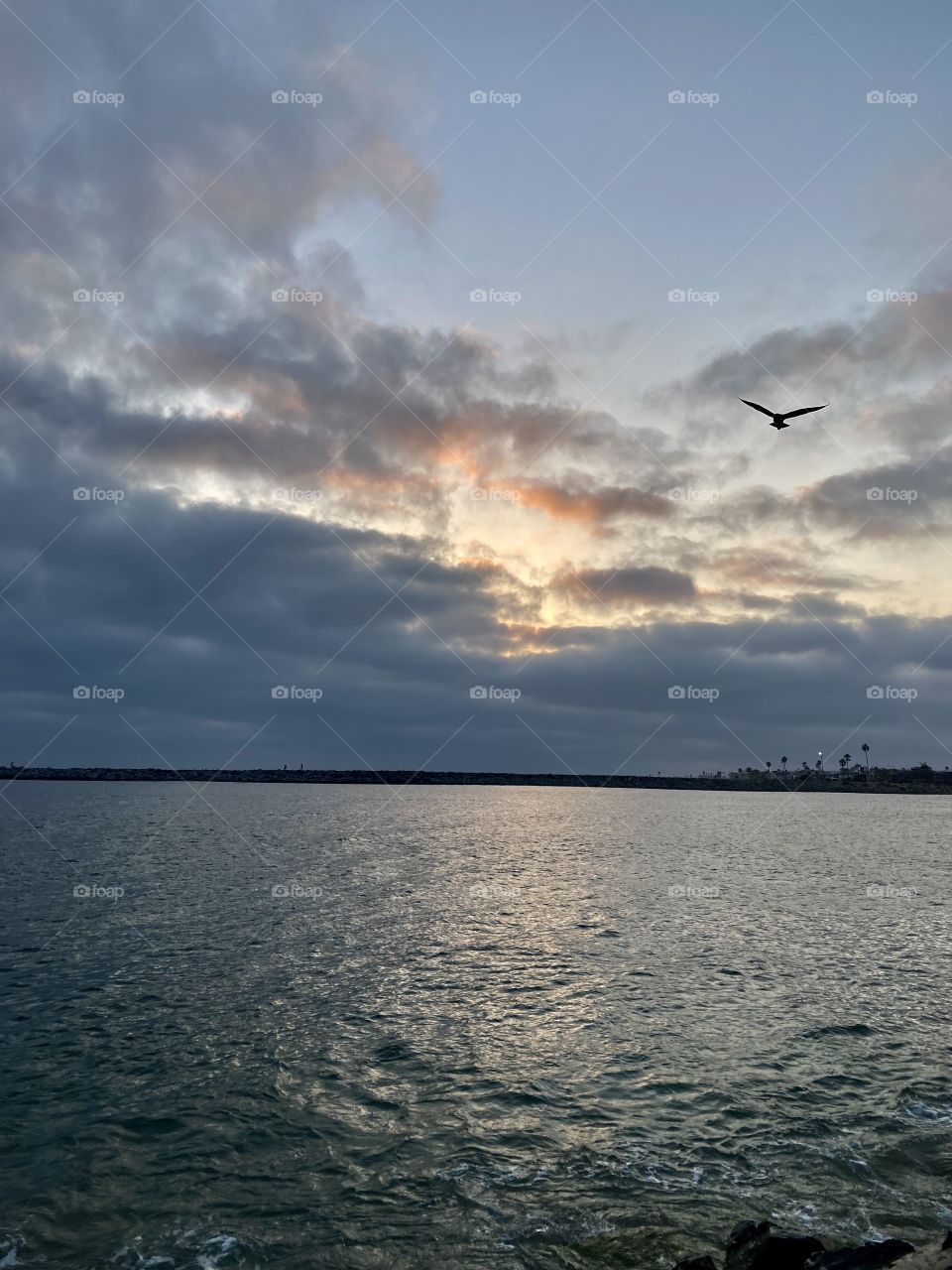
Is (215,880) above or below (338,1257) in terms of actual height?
below

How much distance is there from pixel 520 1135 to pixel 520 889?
45.1m

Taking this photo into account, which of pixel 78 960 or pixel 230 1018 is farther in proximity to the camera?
pixel 78 960

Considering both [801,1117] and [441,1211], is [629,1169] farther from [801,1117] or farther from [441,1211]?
[801,1117]

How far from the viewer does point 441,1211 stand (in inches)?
619

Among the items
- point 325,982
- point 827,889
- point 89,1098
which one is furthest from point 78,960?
point 827,889
